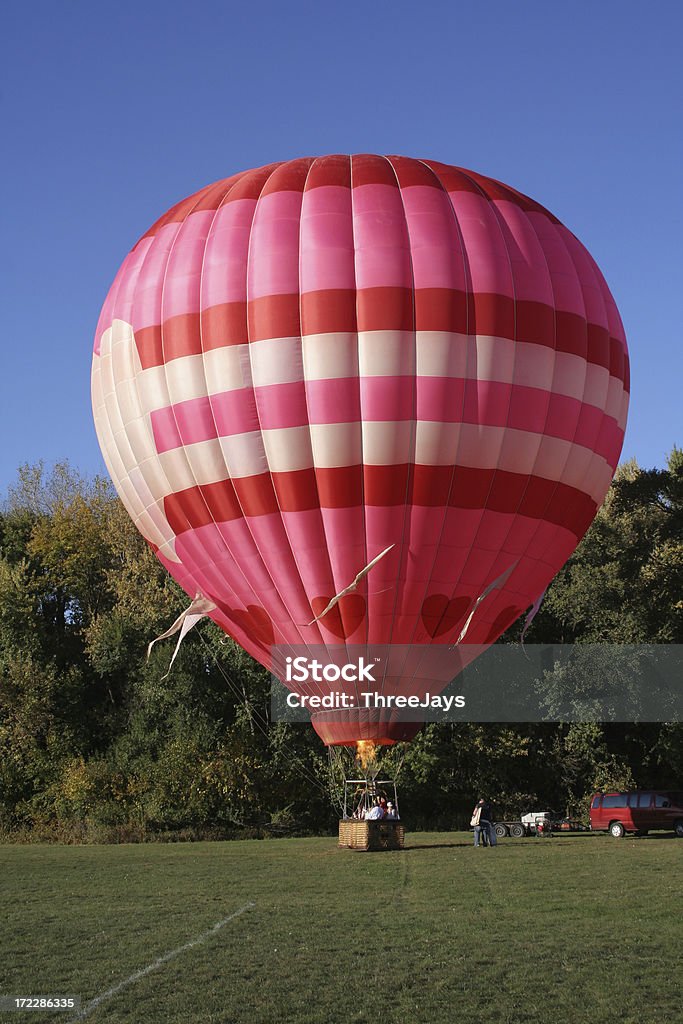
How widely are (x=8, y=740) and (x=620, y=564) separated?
2197 centimetres

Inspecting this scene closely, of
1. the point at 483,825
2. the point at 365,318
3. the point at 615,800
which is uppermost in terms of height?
the point at 365,318

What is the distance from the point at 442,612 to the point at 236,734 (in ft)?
66.3

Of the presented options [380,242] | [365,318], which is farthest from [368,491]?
[380,242]

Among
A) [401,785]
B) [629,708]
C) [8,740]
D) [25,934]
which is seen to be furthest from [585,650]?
[25,934]

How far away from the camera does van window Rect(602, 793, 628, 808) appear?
29844 mm

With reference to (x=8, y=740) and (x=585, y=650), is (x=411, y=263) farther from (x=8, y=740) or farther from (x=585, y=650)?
(x=8, y=740)

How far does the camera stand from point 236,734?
1352 inches

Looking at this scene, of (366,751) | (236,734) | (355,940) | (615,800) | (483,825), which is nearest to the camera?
(355,940)

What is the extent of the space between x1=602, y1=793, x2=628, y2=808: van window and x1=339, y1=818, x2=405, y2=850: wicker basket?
11.0 m

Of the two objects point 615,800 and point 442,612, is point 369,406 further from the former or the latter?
point 615,800

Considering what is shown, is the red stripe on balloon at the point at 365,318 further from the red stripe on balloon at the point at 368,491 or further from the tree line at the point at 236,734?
the tree line at the point at 236,734

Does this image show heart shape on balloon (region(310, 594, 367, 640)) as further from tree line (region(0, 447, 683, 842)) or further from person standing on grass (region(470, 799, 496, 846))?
tree line (region(0, 447, 683, 842))

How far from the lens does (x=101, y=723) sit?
124 ft

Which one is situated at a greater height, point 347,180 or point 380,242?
point 347,180
